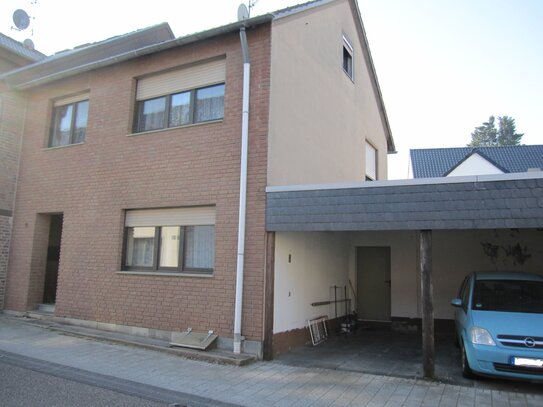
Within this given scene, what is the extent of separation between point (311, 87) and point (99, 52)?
7205 mm

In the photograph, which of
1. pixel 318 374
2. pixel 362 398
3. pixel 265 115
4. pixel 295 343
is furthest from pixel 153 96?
pixel 362 398

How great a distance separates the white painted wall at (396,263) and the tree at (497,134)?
245 ft

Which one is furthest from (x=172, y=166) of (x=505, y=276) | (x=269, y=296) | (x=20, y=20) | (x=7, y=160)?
(x=20, y=20)

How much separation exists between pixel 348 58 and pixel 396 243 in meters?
6.10

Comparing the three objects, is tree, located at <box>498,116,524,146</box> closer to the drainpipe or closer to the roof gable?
the roof gable

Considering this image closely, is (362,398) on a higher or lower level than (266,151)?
lower

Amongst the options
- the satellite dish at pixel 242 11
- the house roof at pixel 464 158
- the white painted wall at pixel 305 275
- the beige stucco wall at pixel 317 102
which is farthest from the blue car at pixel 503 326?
the house roof at pixel 464 158

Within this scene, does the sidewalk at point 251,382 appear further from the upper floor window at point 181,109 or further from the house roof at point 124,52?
the house roof at point 124,52

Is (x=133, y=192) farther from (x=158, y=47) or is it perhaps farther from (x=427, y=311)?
(x=427, y=311)

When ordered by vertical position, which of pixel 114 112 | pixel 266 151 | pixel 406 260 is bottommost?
pixel 406 260

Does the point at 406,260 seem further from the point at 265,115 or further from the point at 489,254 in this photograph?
the point at 265,115

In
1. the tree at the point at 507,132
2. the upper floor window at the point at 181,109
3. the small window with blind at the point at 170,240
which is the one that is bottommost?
the small window with blind at the point at 170,240

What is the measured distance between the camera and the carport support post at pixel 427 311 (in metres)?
7.13

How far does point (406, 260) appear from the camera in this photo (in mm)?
12359
